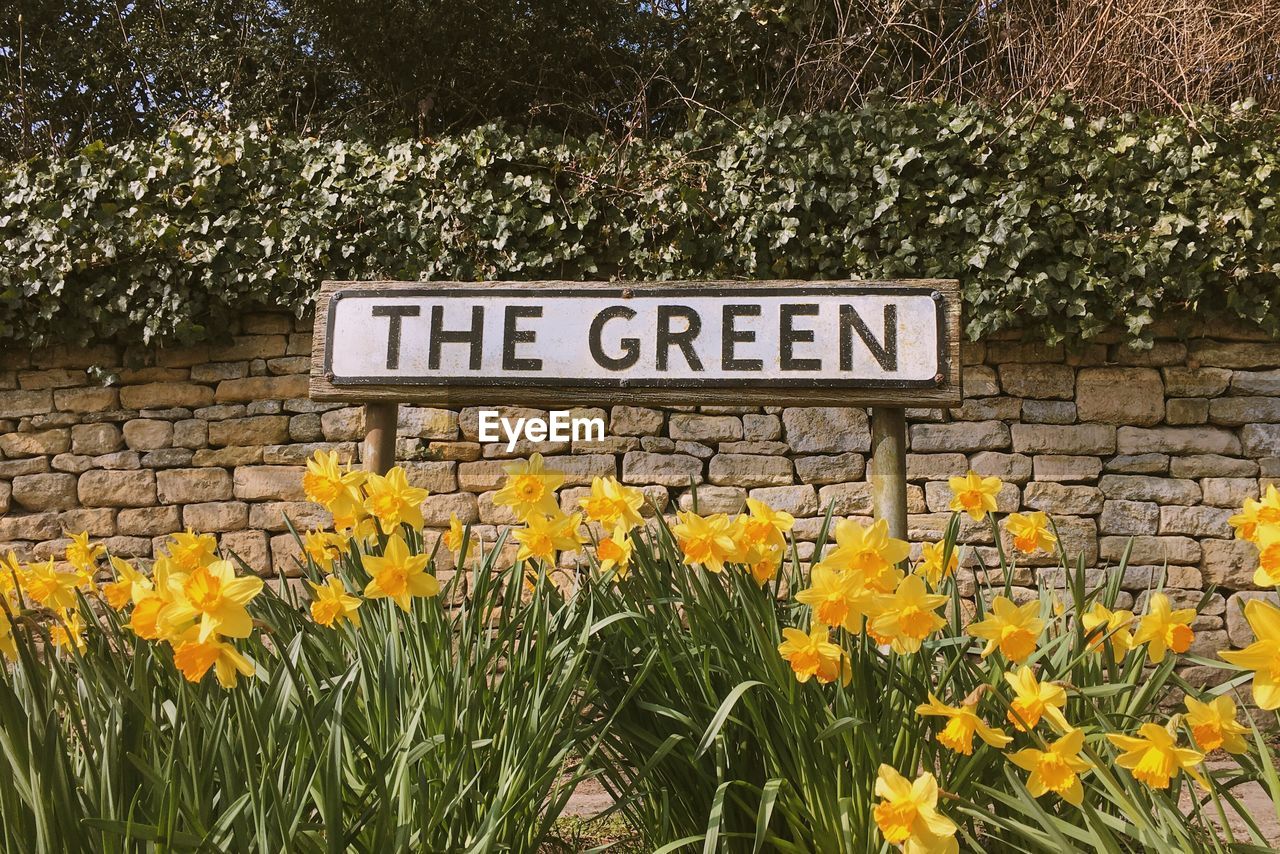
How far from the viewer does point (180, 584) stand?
41.1 inches

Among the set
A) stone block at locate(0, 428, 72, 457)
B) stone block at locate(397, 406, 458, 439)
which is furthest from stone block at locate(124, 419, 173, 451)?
stone block at locate(397, 406, 458, 439)

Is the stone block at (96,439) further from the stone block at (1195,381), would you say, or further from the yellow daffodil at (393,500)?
the stone block at (1195,381)

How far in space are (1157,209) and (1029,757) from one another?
12.5 ft

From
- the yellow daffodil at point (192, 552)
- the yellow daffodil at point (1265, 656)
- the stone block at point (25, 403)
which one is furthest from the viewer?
the stone block at point (25, 403)

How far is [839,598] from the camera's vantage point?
4.09 feet

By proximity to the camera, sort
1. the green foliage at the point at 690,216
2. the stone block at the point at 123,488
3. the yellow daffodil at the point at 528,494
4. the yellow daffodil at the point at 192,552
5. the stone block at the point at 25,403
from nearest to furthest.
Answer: the yellow daffodil at the point at 192,552, the yellow daffodil at the point at 528,494, the green foliage at the point at 690,216, the stone block at the point at 123,488, the stone block at the point at 25,403

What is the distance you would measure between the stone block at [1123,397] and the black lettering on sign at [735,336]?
244 cm

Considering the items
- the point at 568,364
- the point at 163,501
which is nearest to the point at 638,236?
the point at 568,364

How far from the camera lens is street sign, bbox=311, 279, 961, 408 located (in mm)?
2504

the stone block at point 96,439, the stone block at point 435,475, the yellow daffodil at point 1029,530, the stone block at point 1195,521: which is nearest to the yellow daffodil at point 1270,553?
the yellow daffodil at point 1029,530

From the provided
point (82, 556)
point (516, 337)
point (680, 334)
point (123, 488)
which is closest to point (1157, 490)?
point (680, 334)

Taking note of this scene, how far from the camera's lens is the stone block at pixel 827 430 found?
14.2 ft

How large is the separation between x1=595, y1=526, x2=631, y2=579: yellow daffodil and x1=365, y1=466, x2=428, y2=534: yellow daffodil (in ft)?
1.15

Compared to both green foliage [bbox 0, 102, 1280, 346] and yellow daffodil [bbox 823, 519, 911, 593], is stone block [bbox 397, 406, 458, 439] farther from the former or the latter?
yellow daffodil [bbox 823, 519, 911, 593]
